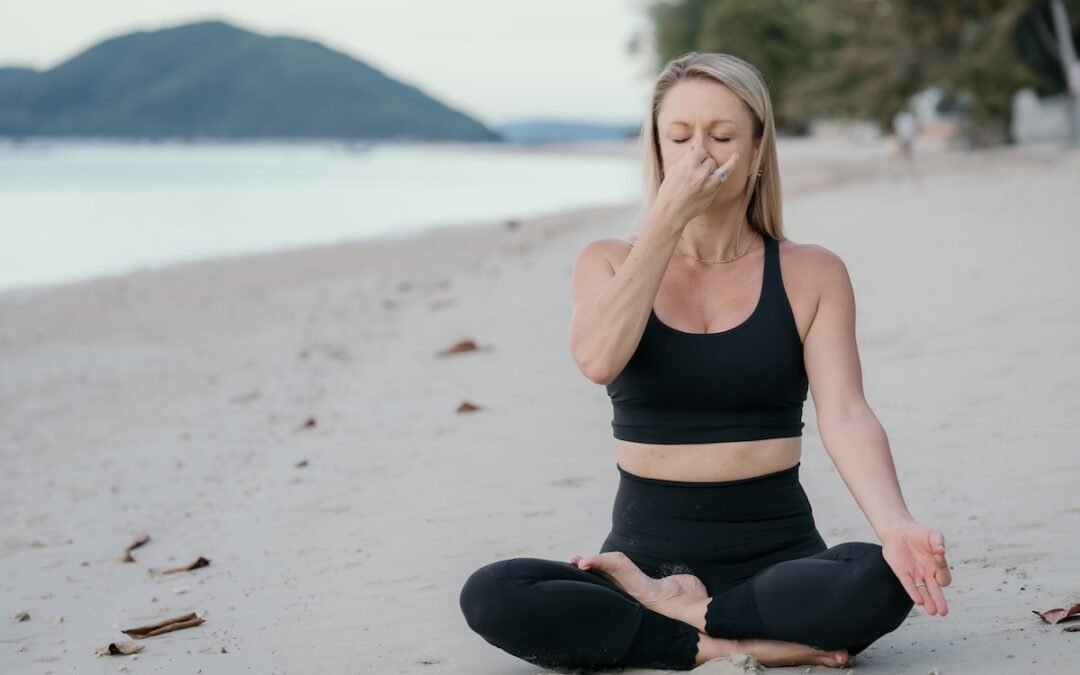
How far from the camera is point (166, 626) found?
11.3 ft

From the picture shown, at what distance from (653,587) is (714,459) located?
0.31 m

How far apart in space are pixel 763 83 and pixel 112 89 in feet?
639

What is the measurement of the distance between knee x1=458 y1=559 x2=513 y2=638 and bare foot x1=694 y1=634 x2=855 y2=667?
44cm

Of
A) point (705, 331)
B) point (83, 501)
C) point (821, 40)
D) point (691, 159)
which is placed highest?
point (821, 40)

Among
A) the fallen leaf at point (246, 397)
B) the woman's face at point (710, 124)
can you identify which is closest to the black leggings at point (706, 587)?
the woman's face at point (710, 124)

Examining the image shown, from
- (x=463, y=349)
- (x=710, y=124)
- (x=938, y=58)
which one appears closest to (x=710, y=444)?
(x=710, y=124)

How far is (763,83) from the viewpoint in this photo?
2889 mm

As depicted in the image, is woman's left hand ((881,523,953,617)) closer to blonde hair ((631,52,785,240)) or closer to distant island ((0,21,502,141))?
blonde hair ((631,52,785,240))

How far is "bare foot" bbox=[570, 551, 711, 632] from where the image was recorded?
2.74 meters

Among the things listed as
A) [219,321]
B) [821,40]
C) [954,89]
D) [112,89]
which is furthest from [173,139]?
[219,321]

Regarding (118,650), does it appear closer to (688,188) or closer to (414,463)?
(688,188)

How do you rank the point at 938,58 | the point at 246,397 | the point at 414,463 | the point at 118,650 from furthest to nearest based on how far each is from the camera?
the point at 938,58, the point at 246,397, the point at 414,463, the point at 118,650

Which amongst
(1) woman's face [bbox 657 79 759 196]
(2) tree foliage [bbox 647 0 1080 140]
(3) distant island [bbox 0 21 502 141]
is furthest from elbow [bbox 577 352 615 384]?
(3) distant island [bbox 0 21 502 141]

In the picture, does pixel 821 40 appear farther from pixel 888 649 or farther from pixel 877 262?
pixel 888 649
